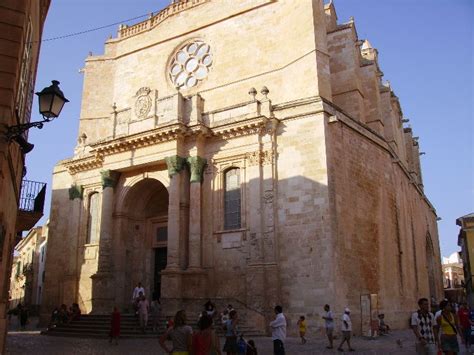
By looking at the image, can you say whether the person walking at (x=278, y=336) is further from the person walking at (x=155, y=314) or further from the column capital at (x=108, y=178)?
the column capital at (x=108, y=178)

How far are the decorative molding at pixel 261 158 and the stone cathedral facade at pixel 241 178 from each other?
47 millimetres

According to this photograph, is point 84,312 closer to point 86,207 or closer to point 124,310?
point 124,310

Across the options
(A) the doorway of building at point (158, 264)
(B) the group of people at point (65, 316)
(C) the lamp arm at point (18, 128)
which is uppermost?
(C) the lamp arm at point (18, 128)

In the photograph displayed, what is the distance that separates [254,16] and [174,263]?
11.3 m

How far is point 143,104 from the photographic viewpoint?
20.8 metres

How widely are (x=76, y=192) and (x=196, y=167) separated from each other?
23.6ft

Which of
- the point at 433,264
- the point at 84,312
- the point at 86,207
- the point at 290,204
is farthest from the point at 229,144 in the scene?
the point at 433,264

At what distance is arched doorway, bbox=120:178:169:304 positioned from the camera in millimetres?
21216

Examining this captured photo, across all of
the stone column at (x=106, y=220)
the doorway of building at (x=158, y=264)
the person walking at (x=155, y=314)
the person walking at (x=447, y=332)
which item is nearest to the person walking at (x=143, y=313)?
the person walking at (x=155, y=314)

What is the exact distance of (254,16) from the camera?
21.7 m

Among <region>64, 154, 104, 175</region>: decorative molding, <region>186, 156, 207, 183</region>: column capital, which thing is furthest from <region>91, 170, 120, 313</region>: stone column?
<region>186, 156, 207, 183</region>: column capital

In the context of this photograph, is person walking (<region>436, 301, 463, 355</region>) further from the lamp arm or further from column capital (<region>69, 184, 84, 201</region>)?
column capital (<region>69, 184, 84, 201</region>)

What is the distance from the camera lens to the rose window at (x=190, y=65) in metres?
23.1

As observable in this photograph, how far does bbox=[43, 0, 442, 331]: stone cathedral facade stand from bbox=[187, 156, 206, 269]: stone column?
55 mm
